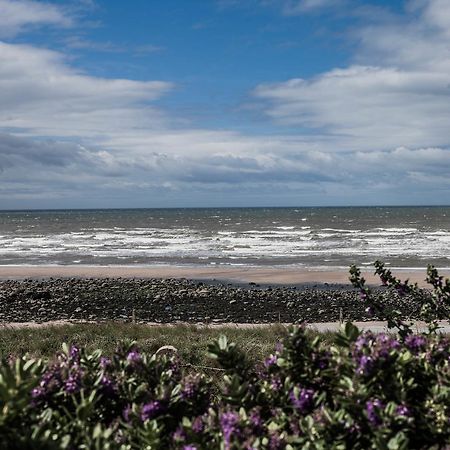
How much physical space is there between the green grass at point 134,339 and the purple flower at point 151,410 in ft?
21.2

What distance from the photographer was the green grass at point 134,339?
31.8 feet

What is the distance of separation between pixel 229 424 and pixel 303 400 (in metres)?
0.45

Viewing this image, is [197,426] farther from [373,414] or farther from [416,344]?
[416,344]

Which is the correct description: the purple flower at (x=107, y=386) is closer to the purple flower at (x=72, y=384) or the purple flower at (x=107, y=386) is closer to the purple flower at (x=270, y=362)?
the purple flower at (x=72, y=384)

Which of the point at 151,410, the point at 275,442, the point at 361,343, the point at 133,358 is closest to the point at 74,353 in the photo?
the point at 133,358

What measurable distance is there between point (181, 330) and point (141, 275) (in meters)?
20.1

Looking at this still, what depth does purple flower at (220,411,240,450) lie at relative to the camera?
2.18m

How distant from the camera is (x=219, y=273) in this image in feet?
111

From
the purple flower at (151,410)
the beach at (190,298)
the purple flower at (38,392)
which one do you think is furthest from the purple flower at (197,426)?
the beach at (190,298)

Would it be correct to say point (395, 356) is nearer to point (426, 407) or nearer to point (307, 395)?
point (426, 407)

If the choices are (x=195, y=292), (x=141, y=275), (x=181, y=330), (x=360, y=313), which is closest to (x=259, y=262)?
(x=141, y=275)

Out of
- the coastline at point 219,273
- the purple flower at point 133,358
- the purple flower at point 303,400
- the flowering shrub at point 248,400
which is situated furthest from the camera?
the coastline at point 219,273

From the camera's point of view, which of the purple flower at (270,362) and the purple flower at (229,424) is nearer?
the purple flower at (229,424)

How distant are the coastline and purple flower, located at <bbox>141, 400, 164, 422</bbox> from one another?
2624cm
